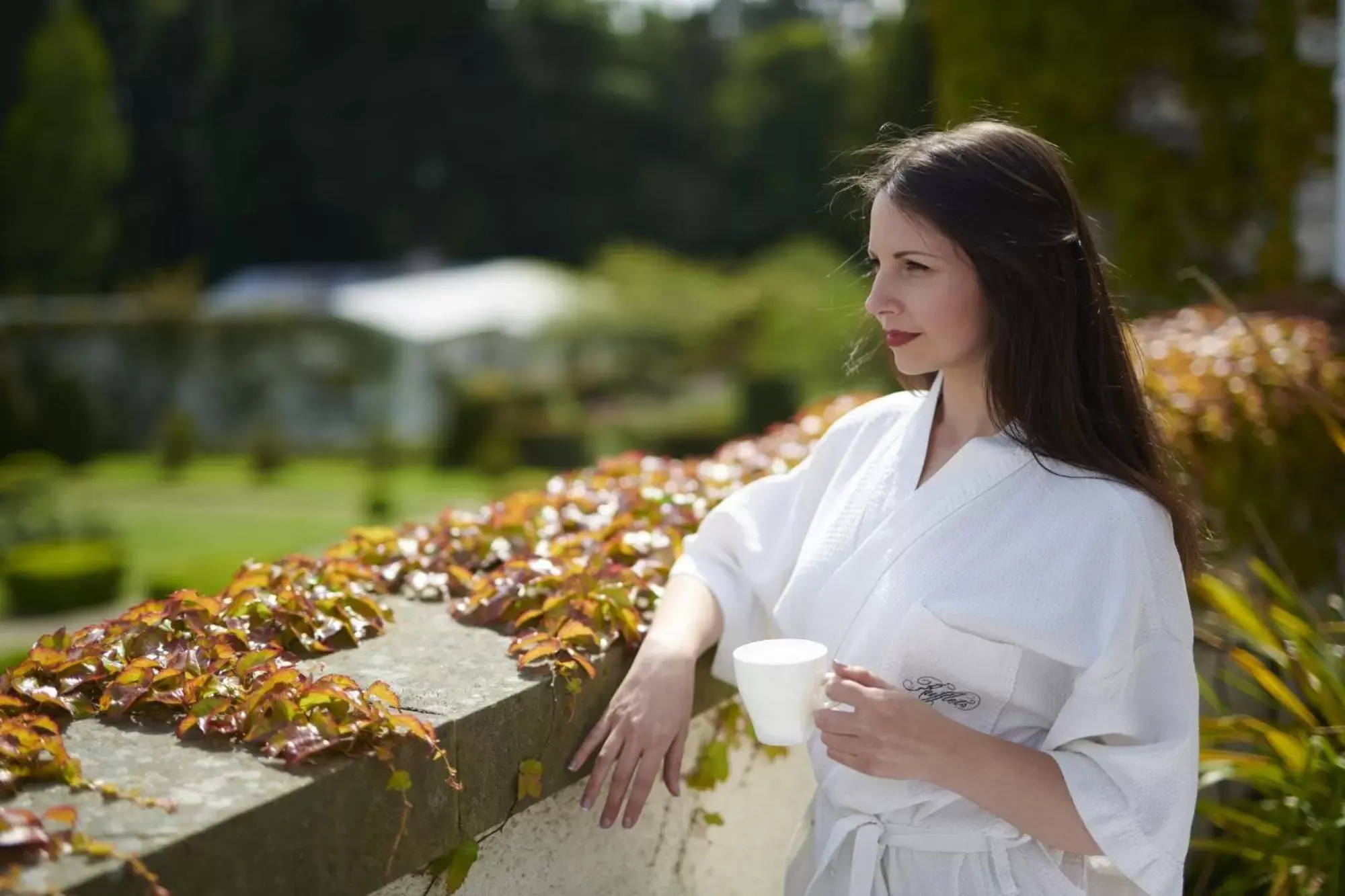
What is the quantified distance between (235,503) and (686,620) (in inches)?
551

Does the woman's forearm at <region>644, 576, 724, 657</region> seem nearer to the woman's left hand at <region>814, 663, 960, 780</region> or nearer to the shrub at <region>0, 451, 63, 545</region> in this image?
the woman's left hand at <region>814, 663, 960, 780</region>

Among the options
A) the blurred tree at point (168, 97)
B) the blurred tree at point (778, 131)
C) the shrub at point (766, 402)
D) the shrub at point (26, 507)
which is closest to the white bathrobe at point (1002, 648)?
the shrub at point (26, 507)

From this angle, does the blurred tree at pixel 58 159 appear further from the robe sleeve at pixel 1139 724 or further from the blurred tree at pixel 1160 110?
the robe sleeve at pixel 1139 724

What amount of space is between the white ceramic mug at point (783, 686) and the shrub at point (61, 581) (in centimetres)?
948

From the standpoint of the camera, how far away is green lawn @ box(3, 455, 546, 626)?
12211 mm

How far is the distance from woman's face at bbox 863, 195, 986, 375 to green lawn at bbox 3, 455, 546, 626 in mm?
7832

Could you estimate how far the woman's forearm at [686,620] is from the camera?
174 centimetres

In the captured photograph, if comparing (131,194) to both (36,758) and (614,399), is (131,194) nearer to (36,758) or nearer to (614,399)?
(614,399)

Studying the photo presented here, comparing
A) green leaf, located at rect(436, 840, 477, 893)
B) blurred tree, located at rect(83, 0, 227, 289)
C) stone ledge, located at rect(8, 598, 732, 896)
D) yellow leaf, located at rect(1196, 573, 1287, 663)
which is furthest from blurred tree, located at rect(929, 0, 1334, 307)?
blurred tree, located at rect(83, 0, 227, 289)

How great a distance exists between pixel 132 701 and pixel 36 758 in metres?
0.17

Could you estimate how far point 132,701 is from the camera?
1.46m

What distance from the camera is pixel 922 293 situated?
5.40 feet

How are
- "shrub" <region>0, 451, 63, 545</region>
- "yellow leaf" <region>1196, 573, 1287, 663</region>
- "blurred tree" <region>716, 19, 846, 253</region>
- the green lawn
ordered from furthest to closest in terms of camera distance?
"blurred tree" <region>716, 19, 846, 253</region> → the green lawn → "shrub" <region>0, 451, 63, 545</region> → "yellow leaf" <region>1196, 573, 1287, 663</region>

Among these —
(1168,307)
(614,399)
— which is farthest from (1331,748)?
(614,399)
